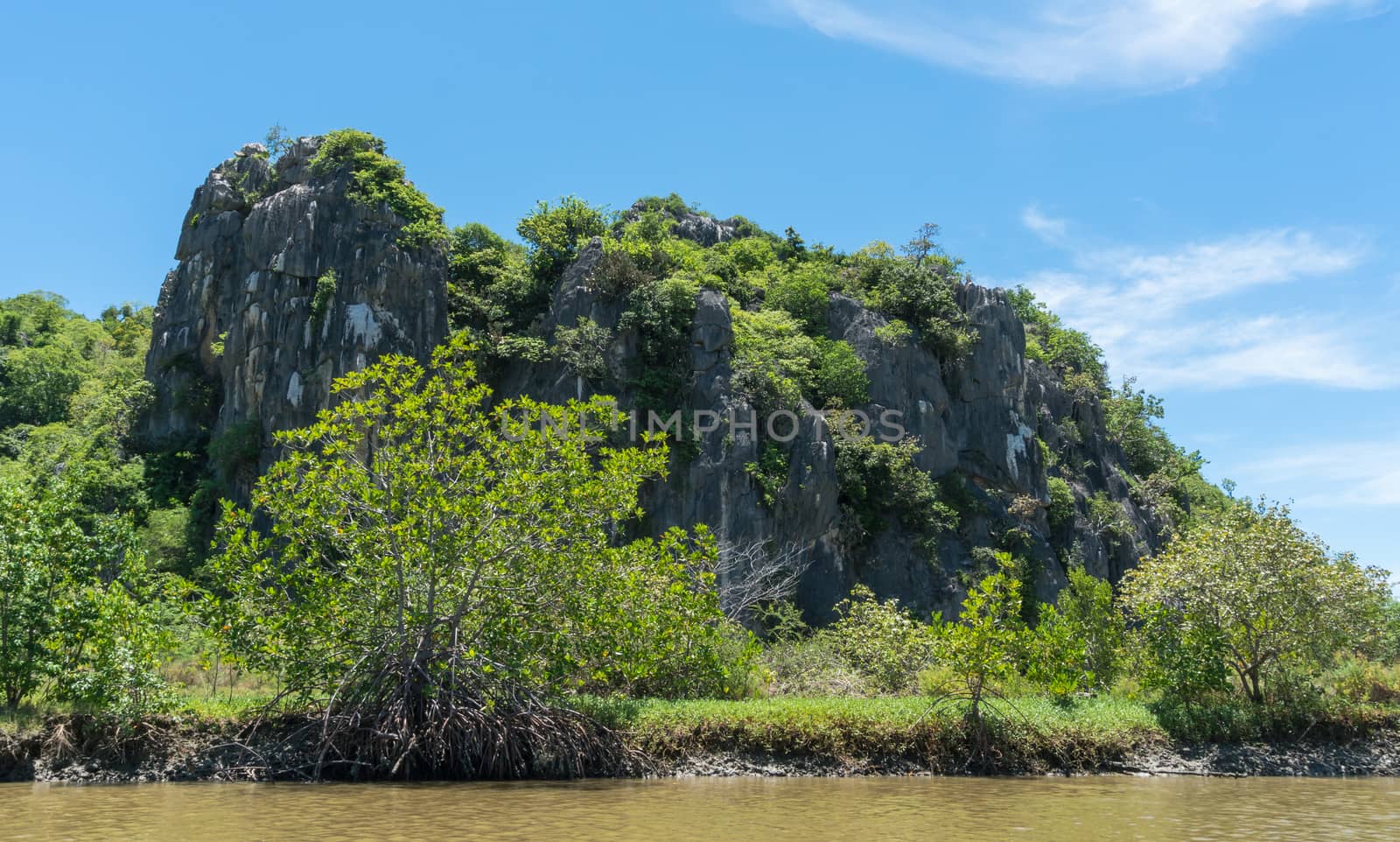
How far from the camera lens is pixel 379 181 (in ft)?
127

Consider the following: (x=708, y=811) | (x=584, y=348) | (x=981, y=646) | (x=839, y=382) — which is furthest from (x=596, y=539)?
(x=839, y=382)

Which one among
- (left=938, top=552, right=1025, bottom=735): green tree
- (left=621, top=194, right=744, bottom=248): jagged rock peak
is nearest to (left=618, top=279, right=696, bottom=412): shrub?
(left=621, top=194, right=744, bottom=248): jagged rock peak

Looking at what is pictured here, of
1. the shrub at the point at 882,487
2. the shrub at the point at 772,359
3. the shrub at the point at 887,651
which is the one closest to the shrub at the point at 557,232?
the shrub at the point at 772,359

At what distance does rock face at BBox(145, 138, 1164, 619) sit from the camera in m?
33.9

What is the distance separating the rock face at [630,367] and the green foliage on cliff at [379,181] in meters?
0.46

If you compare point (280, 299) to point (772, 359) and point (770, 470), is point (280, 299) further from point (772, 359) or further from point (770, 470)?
point (770, 470)

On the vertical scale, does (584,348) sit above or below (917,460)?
above

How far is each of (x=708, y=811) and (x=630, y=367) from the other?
23809 millimetres

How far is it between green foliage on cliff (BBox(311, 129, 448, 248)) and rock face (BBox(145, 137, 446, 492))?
1.40ft

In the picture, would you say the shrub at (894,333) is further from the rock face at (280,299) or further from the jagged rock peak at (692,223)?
the rock face at (280,299)

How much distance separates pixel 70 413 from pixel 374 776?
47557mm

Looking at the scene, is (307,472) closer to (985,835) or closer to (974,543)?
(985,835)

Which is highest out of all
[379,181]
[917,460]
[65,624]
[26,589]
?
[379,181]

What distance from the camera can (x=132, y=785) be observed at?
1487 cm
